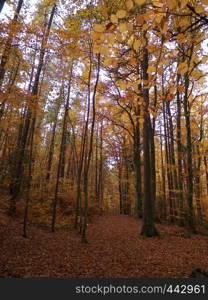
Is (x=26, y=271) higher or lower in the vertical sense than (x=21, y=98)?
lower

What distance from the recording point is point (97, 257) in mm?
5098

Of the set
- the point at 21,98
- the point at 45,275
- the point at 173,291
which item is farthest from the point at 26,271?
the point at 21,98

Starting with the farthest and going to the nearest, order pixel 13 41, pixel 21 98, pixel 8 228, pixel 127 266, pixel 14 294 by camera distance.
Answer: pixel 21 98 < pixel 13 41 < pixel 8 228 < pixel 127 266 < pixel 14 294

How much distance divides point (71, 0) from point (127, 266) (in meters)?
11.1

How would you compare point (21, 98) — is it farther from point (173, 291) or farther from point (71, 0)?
point (173, 291)

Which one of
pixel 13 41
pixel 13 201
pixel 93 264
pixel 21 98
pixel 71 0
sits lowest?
pixel 93 264

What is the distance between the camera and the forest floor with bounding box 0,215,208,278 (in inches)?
154

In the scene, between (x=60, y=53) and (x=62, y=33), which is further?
(x=60, y=53)

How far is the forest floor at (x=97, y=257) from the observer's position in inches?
154

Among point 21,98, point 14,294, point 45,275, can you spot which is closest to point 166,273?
point 45,275

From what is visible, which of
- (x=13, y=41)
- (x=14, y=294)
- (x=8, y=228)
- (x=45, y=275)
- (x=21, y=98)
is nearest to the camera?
(x=14, y=294)

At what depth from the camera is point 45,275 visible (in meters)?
3.73

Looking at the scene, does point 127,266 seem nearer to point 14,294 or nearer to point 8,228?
point 14,294

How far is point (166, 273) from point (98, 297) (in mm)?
1884
